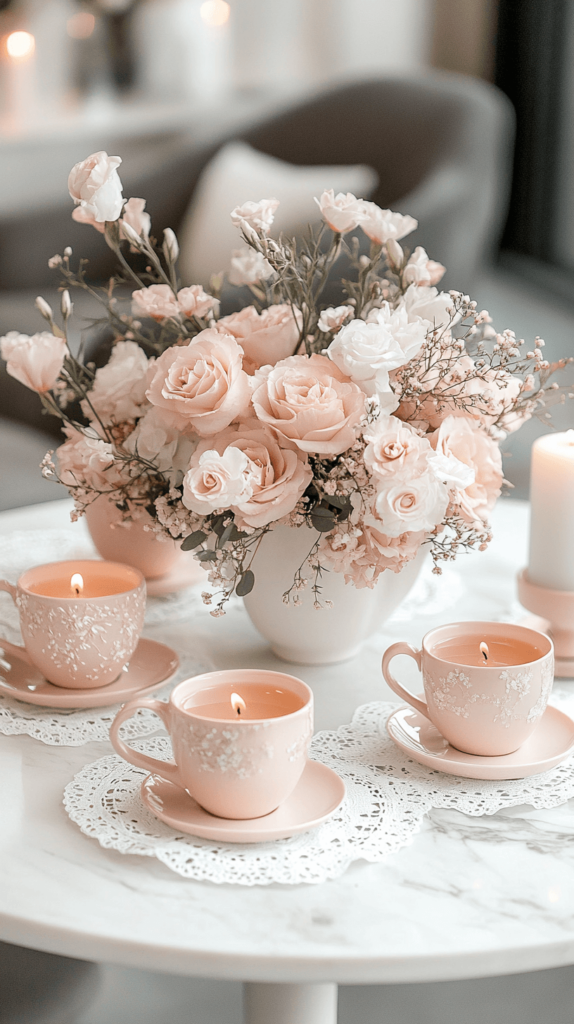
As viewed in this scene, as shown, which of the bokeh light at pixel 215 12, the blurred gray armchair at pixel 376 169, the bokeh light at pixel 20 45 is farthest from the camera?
the bokeh light at pixel 215 12

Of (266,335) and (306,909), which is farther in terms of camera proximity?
(266,335)

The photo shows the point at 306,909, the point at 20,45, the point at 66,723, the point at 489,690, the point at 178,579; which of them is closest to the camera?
the point at 306,909

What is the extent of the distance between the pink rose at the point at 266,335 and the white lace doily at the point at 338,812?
288mm

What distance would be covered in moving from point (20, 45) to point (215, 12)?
710 millimetres

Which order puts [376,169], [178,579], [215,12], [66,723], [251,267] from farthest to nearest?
1. [215,12]
2. [376,169]
3. [178,579]
4. [251,267]
5. [66,723]

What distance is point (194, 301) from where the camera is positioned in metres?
0.82

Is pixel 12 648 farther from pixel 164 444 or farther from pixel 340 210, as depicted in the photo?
pixel 340 210

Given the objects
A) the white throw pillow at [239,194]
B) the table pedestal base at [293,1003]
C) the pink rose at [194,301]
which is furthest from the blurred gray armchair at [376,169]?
the table pedestal base at [293,1003]

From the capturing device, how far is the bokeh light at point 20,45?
140 inches

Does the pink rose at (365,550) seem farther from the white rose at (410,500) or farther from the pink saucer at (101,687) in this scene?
the pink saucer at (101,687)

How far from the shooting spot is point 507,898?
574mm

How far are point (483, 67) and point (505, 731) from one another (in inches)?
162

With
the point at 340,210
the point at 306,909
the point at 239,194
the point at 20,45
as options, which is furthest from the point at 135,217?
the point at 20,45

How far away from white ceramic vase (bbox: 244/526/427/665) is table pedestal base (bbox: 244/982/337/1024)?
27 centimetres
